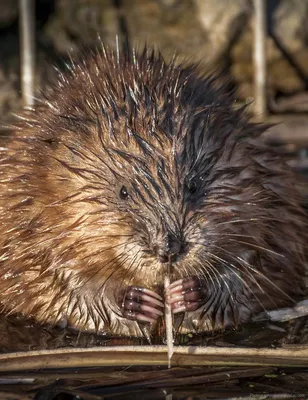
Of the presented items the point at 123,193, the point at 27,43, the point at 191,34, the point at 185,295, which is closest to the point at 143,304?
the point at 185,295

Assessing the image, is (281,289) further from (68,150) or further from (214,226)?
(68,150)

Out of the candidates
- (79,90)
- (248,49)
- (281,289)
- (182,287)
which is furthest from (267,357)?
(248,49)

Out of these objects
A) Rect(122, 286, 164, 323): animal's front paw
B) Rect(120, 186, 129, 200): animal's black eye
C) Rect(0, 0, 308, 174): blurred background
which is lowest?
Rect(122, 286, 164, 323): animal's front paw

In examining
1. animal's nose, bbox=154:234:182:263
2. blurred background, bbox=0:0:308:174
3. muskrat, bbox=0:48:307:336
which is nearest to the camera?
animal's nose, bbox=154:234:182:263

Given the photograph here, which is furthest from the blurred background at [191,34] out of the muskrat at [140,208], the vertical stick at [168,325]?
the vertical stick at [168,325]

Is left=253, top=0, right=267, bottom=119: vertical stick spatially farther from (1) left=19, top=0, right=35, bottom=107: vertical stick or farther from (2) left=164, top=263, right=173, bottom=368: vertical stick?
(2) left=164, top=263, right=173, bottom=368: vertical stick

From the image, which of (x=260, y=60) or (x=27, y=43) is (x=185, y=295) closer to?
(x=27, y=43)

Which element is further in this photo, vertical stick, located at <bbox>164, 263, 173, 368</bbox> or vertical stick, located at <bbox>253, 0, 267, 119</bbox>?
vertical stick, located at <bbox>253, 0, 267, 119</bbox>

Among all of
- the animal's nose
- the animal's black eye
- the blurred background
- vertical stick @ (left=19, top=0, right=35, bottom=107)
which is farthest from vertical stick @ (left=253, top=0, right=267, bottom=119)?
the animal's nose
